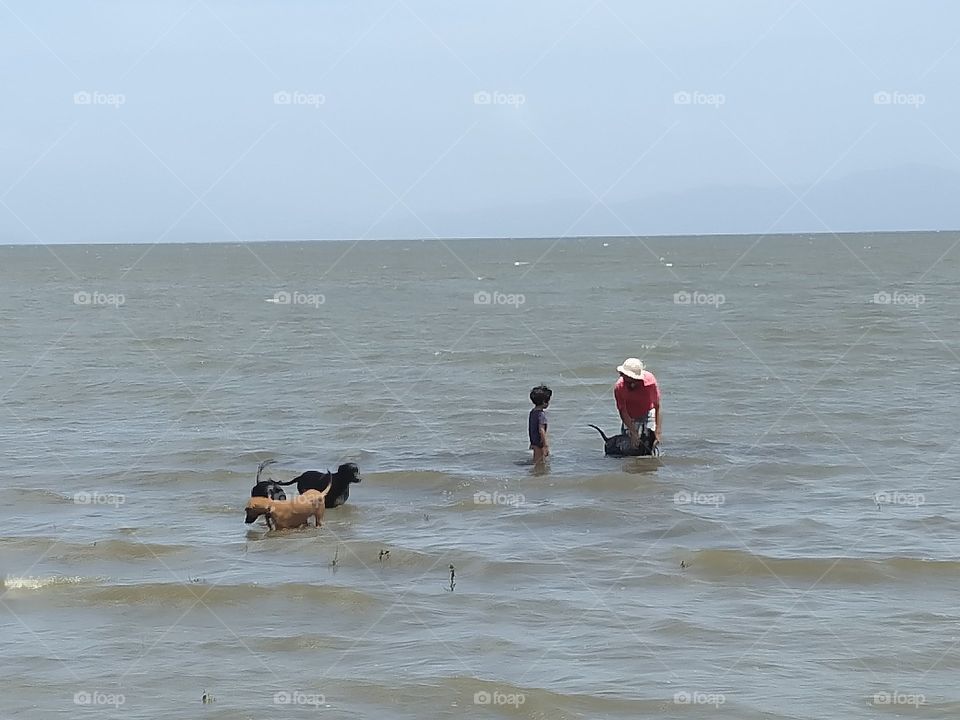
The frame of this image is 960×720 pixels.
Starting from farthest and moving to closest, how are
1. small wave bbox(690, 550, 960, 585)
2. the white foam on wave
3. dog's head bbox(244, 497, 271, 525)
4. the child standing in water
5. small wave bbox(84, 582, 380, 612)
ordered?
the child standing in water → dog's head bbox(244, 497, 271, 525) → small wave bbox(690, 550, 960, 585) → the white foam on wave → small wave bbox(84, 582, 380, 612)

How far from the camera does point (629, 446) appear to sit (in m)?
15.1

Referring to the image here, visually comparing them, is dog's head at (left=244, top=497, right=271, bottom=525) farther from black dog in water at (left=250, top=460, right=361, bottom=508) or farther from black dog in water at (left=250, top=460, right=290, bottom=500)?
black dog in water at (left=250, top=460, right=361, bottom=508)

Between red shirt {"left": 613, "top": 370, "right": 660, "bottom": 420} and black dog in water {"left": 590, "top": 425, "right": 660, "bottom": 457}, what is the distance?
0.29 meters

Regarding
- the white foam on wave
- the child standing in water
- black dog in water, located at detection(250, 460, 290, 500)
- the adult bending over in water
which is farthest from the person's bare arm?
the white foam on wave

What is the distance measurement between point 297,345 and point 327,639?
2298cm

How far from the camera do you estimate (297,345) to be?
1233 inches

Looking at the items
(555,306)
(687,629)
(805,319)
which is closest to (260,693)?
(687,629)

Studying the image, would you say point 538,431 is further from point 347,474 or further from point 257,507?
point 257,507

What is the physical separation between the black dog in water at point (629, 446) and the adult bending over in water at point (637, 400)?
38 mm

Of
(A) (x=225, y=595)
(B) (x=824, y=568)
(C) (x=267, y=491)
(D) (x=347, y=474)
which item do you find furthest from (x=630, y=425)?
(A) (x=225, y=595)

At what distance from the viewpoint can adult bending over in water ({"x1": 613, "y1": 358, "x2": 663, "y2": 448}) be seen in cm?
1418

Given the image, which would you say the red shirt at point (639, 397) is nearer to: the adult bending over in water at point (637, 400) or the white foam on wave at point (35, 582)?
the adult bending over in water at point (637, 400)

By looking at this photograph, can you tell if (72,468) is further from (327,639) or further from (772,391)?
(772,391)

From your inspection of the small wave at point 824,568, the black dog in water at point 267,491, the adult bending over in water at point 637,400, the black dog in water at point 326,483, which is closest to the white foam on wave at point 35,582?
the black dog in water at point 267,491
